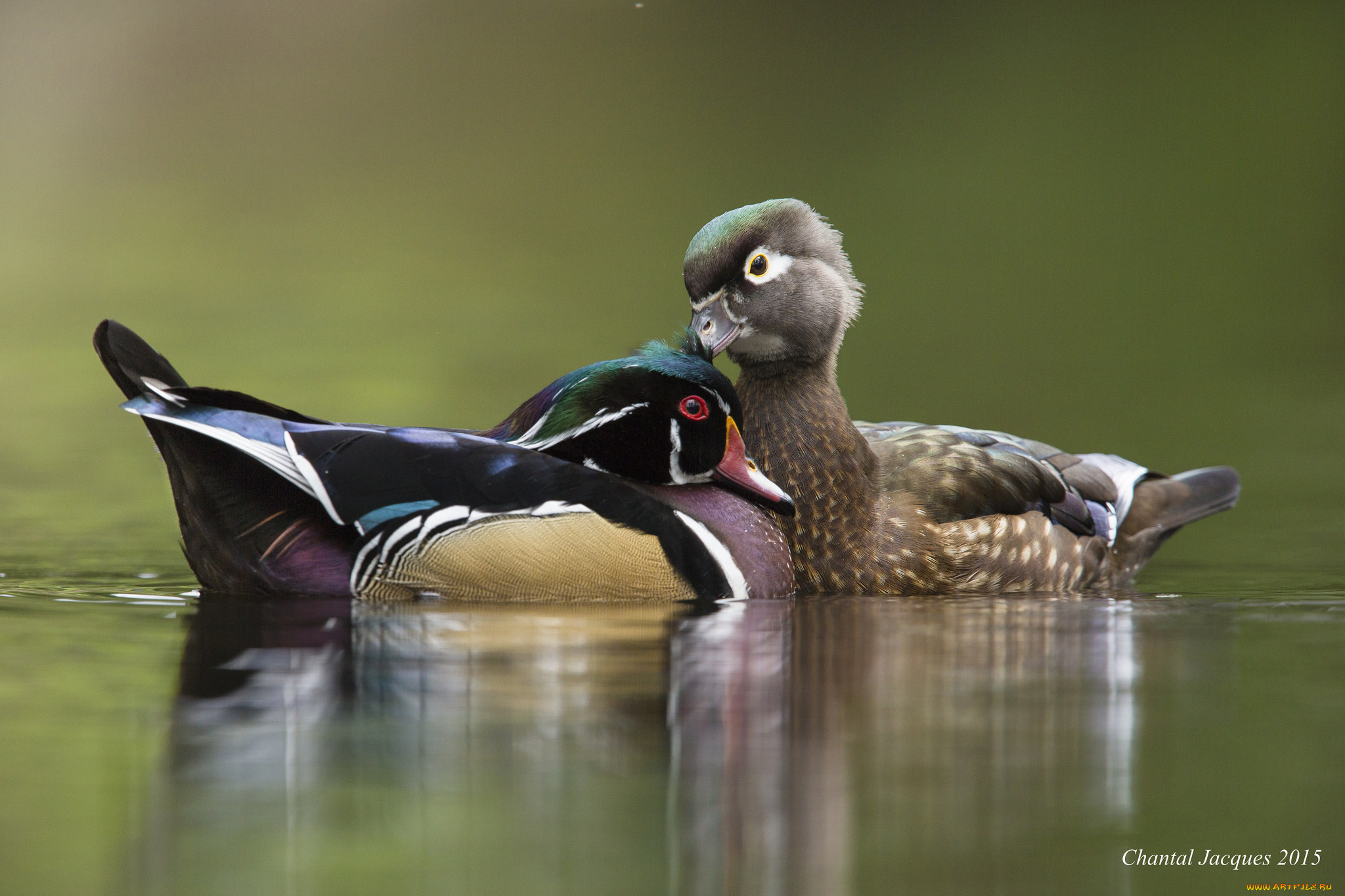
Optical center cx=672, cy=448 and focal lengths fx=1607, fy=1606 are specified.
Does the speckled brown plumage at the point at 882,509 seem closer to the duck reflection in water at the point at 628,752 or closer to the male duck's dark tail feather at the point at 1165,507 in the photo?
the male duck's dark tail feather at the point at 1165,507

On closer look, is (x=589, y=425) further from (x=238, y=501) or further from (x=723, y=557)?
(x=238, y=501)

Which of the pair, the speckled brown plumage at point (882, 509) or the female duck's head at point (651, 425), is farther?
the speckled brown plumage at point (882, 509)

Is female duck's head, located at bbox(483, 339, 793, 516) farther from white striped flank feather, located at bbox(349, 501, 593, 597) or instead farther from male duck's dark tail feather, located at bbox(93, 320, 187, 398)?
male duck's dark tail feather, located at bbox(93, 320, 187, 398)

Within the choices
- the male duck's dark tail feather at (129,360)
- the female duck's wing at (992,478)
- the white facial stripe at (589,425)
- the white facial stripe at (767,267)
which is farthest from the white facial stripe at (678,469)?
the male duck's dark tail feather at (129,360)

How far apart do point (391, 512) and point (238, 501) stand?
0.49 m

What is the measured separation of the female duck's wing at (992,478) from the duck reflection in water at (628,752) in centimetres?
103

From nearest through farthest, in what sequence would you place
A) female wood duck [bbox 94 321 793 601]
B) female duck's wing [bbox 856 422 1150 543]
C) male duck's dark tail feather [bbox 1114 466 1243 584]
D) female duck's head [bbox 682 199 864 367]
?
female wood duck [bbox 94 321 793 601] → female duck's head [bbox 682 199 864 367] → female duck's wing [bbox 856 422 1150 543] → male duck's dark tail feather [bbox 1114 466 1243 584]

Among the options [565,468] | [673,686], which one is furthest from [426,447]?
[673,686]

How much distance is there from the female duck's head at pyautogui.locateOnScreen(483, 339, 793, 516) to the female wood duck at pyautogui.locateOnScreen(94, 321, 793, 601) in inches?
7.4

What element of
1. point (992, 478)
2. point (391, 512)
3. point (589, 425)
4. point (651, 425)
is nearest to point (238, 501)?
point (391, 512)

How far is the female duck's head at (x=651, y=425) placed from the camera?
5.26 m

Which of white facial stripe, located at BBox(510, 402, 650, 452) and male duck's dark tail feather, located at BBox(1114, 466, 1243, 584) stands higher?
white facial stripe, located at BBox(510, 402, 650, 452)

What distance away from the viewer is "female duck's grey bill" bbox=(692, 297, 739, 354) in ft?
18.2

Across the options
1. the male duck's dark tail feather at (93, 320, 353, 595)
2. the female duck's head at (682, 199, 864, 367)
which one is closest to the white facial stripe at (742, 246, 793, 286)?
the female duck's head at (682, 199, 864, 367)
